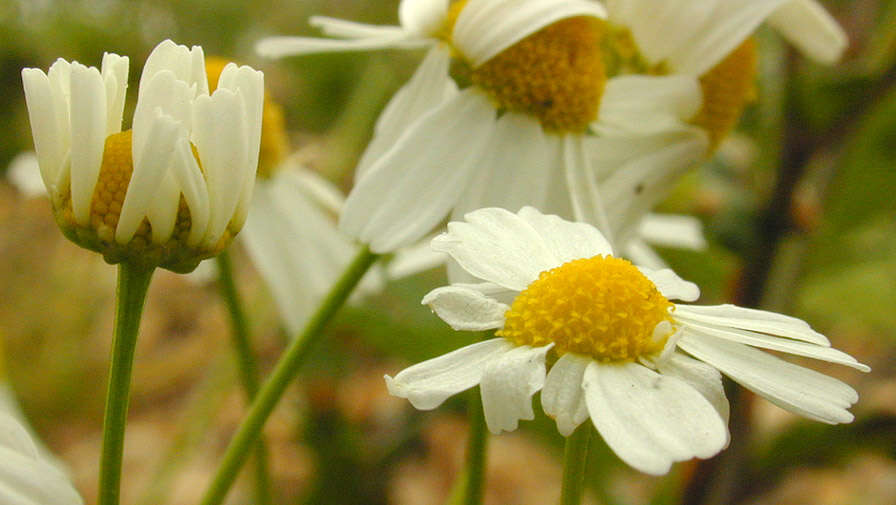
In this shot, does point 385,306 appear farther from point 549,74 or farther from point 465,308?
point 465,308

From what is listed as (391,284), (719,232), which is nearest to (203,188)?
(719,232)

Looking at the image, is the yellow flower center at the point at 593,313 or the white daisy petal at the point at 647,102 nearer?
the yellow flower center at the point at 593,313

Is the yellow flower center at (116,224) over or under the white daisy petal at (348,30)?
over

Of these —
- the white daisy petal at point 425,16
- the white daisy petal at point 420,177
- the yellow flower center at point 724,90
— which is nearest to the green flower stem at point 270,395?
the white daisy petal at point 420,177

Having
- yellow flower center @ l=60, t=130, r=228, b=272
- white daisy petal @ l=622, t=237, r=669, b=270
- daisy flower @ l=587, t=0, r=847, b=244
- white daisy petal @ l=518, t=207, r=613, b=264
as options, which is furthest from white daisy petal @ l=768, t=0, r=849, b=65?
yellow flower center @ l=60, t=130, r=228, b=272

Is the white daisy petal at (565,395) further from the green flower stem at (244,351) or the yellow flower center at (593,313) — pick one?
the green flower stem at (244,351)

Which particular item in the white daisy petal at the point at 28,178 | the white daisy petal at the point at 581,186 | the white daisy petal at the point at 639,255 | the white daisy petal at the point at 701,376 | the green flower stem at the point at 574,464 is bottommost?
the white daisy petal at the point at 639,255

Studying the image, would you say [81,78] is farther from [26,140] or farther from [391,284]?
[26,140]
